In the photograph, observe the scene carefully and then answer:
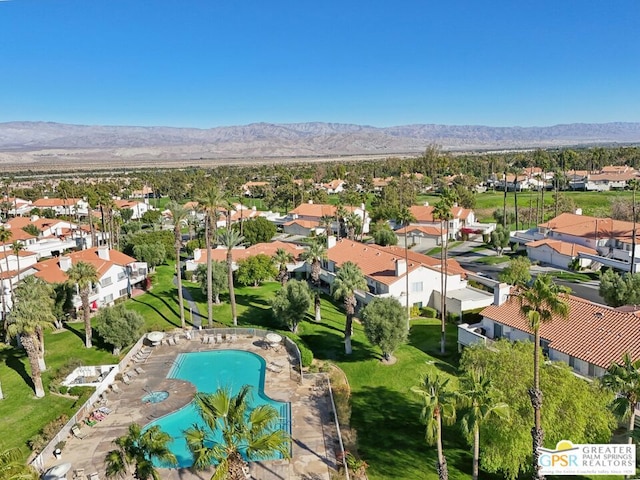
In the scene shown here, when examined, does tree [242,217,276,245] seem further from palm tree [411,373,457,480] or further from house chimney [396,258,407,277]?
palm tree [411,373,457,480]

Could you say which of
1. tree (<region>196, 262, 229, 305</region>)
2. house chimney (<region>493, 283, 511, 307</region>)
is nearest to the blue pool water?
tree (<region>196, 262, 229, 305</region>)

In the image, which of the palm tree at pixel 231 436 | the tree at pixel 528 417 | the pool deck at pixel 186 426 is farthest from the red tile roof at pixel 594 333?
the palm tree at pixel 231 436

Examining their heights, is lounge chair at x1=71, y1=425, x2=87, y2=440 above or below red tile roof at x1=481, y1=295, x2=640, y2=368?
below

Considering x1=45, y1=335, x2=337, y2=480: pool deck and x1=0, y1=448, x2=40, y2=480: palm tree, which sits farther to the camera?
x1=45, y1=335, x2=337, y2=480: pool deck

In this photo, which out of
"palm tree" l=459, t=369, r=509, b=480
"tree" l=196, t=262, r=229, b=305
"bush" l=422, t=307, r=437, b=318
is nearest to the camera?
"palm tree" l=459, t=369, r=509, b=480

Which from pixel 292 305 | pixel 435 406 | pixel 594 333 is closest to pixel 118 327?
pixel 292 305
